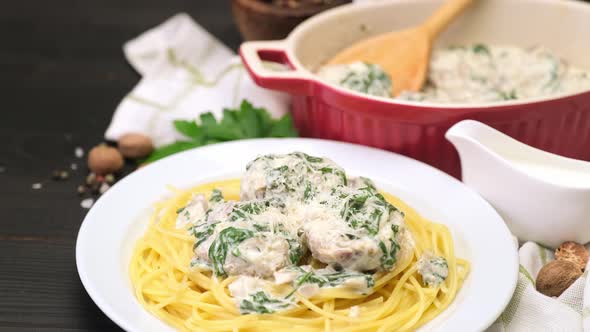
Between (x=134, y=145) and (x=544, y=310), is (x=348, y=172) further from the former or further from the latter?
(x=134, y=145)

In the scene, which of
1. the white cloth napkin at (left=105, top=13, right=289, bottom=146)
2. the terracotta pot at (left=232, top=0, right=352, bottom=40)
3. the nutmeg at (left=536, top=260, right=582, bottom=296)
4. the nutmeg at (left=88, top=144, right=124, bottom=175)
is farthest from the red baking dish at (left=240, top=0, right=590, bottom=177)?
the nutmeg at (left=88, top=144, right=124, bottom=175)

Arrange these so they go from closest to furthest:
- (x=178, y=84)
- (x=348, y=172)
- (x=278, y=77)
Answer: (x=348, y=172) < (x=278, y=77) < (x=178, y=84)

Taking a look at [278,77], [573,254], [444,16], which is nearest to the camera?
[573,254]

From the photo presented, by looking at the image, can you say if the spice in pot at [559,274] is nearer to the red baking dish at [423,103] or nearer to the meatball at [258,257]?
the red baking dish at [423,103]

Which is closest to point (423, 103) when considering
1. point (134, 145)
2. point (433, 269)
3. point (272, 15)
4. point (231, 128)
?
point (433, 269)

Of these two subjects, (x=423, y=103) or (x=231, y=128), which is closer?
(x=423, y=103)

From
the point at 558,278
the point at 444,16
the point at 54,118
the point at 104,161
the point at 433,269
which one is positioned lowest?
the point at 54,118

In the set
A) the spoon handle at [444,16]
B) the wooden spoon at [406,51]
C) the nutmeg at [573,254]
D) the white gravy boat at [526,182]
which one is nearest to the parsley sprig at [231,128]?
the wooden spoon at [406,51]
